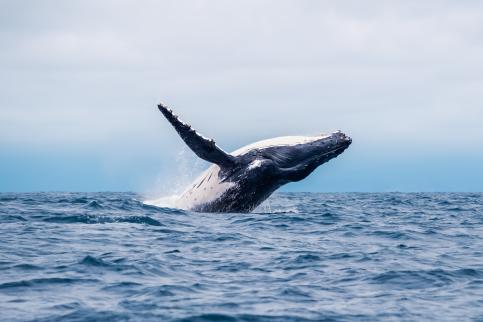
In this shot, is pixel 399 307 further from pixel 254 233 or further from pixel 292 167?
pixel 292 167

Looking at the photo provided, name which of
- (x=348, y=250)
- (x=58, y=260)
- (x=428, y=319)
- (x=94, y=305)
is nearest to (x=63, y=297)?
(x=94, y=305)

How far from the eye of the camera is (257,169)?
51.3 ft

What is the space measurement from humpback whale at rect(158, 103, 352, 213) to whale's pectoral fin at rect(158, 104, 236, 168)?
15 cm

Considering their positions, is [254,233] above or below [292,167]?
below

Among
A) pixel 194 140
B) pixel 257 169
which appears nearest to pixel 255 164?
pixel 257 169

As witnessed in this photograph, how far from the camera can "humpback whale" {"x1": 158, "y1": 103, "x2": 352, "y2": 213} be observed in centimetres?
1573

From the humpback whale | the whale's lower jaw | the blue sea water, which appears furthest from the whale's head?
the blue sea water

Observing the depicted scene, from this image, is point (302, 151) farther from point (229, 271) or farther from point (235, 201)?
point (229, 271)

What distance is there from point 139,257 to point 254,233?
137 inches

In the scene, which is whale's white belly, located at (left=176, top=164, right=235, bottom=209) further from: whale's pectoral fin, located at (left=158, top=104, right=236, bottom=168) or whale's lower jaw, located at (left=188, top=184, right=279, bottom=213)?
whale's pectoral fin, located at (left=158, top=104, right=236, bottom=168)

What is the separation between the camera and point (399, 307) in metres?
7.84

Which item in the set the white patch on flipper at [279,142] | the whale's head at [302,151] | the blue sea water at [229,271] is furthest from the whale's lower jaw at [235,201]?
the white patch on flipper at [279,142]

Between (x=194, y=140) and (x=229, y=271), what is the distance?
5313 millimetres

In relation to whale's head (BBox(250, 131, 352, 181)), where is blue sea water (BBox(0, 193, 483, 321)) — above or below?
below
